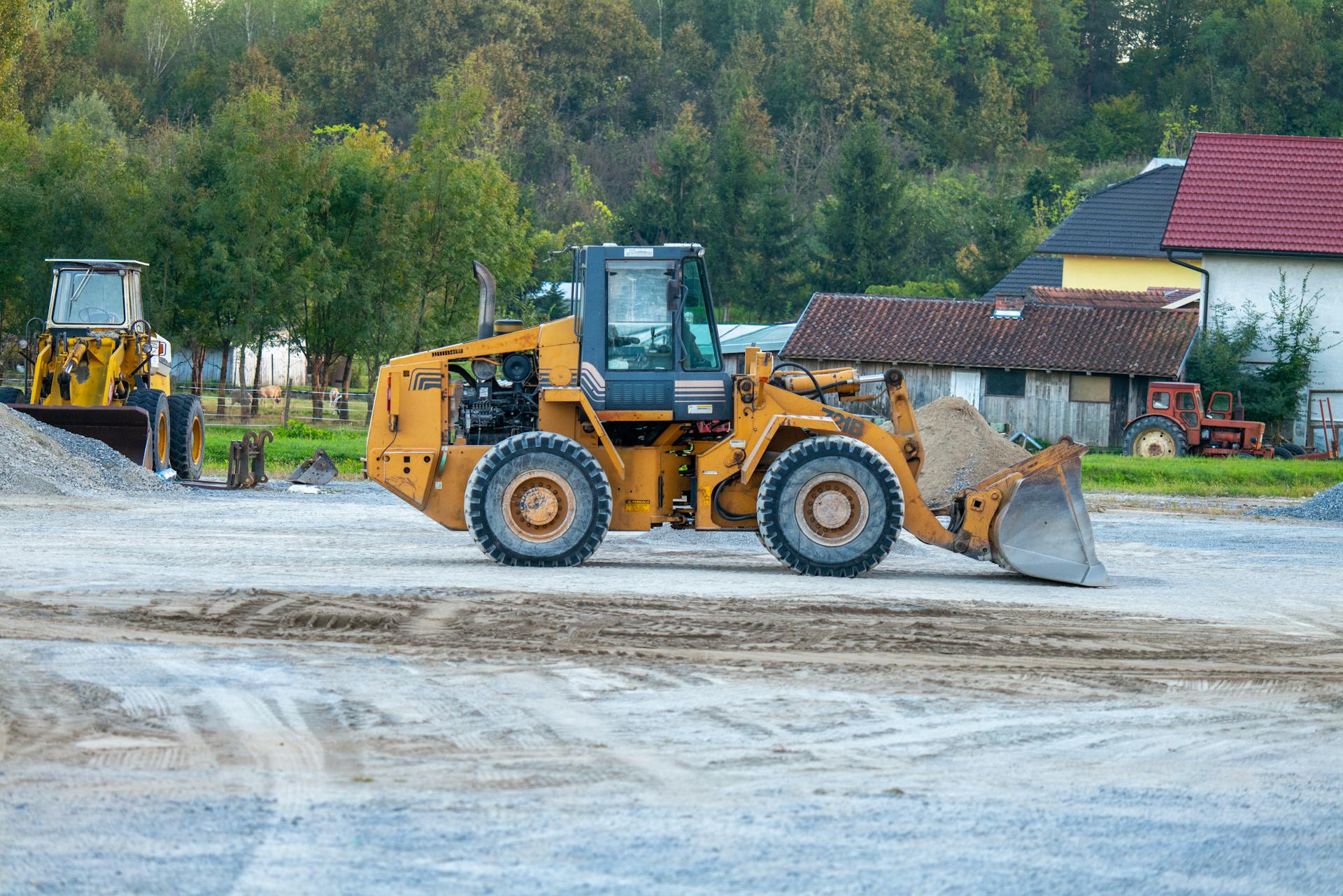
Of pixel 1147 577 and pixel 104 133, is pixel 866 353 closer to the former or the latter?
pixel 1147 577

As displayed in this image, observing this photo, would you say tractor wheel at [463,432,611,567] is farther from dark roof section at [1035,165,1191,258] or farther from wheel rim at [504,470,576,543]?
dark roof section at [1035,165,1191,258]

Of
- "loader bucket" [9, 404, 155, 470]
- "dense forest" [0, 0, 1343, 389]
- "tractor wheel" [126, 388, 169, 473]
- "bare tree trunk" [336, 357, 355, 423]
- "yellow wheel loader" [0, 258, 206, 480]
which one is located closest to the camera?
"loader bucket" [9, 404, 155, 470]

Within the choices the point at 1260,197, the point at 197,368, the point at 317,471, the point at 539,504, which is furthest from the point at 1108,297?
the point at 539,504

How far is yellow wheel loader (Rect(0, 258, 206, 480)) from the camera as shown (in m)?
22.9

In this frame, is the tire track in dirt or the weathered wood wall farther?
the weathered wood wall

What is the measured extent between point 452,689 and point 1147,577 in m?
8.28

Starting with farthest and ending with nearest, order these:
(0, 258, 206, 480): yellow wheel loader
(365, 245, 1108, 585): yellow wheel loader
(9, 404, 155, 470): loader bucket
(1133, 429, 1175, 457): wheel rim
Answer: (1133, 429, 1175, 457): wheel rim → (0, 258, 206, 480): yellow wheel loader → (9, 404, 155, 470): loader bucket → (365, 245, 1108, 585): yellow wheel loader

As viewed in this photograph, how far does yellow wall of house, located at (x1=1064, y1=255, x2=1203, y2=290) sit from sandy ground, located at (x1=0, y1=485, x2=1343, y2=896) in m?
42.8

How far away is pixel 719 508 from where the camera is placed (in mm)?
14234

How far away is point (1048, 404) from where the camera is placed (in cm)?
4047

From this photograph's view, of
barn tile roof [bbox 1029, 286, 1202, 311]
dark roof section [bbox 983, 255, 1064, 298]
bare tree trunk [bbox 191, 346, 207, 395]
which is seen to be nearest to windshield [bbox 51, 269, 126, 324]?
bare tree trunk [bbox 191, 346, 207, 395]

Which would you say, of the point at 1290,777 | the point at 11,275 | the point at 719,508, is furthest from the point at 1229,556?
the point at 11,275

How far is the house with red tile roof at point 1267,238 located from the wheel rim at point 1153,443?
5.40 m

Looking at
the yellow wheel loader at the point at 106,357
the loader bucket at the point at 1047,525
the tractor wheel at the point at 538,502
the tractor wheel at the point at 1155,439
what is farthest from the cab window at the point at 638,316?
the tractor wheel at the point at 1155,439
